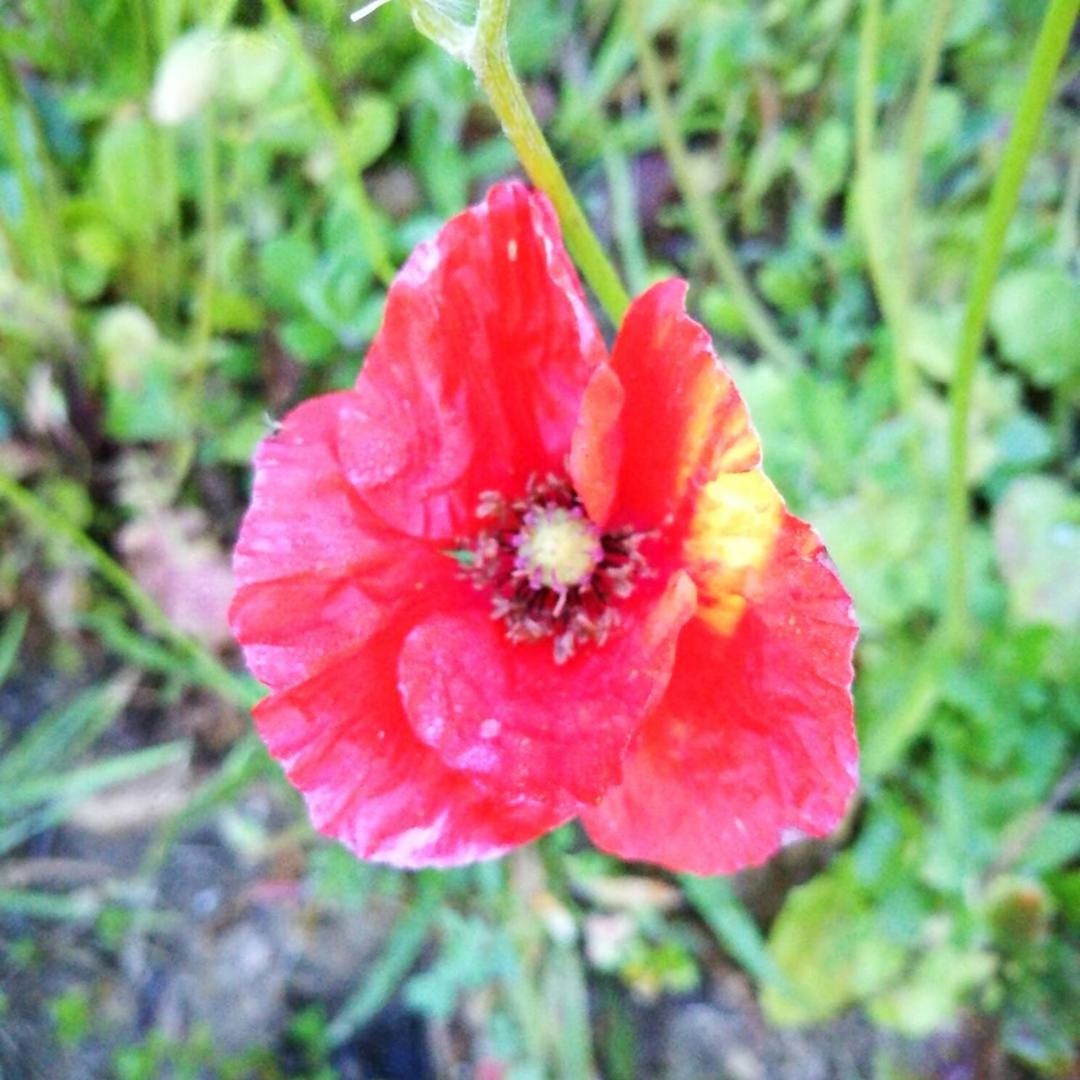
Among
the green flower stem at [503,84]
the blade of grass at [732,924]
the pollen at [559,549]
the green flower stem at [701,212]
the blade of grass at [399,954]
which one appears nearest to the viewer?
the green flower stem at [503,84]

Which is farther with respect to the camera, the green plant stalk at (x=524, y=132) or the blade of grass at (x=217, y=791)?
the blade of grass at (x=217, y=791)

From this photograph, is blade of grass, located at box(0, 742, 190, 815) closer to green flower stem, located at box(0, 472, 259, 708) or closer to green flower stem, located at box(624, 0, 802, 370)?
green flower stem, located at box(0, 472, 259, 708)

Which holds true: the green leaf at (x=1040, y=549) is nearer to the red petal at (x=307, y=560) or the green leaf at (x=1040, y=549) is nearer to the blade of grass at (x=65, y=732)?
the red petal at (x=307, y=560)

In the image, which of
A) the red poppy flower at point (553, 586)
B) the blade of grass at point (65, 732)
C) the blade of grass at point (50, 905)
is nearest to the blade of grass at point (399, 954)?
the blade of grass at point (50, 905)

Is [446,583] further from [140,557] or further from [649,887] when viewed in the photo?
[140,557]

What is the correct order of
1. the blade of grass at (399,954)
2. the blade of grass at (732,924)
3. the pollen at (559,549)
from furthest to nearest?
the blade of grass at (399,954)
the blade of grass at (732,924)
the pollen at (559,549)

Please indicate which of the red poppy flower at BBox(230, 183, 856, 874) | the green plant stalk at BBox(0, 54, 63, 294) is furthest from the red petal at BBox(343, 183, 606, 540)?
the green plant stalk at BBox(0, 54, 63, 294)

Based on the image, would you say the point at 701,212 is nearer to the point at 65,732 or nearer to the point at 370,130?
the point at 370,130
